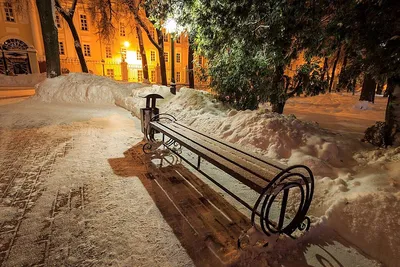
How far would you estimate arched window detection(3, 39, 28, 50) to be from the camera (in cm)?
2335

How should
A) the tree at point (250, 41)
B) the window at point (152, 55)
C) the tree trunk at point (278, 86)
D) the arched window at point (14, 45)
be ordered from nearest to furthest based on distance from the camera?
the tree at point (250, 41)
the tree trunk at point (278, 86)
the arched window at point (14, 45)
the window at point (152, 55)

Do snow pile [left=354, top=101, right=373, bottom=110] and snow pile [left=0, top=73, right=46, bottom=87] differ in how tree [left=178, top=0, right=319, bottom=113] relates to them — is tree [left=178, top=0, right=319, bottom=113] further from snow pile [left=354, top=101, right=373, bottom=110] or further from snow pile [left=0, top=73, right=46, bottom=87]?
snow pile [left=0, top=73, right=46, bottom=87]

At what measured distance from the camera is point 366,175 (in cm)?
339

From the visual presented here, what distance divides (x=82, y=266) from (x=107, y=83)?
11.6m

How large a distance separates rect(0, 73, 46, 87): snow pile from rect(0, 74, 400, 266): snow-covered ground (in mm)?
16954

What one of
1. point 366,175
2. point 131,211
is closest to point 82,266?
point 131,211

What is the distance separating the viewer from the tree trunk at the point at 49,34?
11211mm

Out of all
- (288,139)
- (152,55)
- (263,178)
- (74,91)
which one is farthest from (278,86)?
(152,55)

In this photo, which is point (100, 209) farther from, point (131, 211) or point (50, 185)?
point (50, 185)

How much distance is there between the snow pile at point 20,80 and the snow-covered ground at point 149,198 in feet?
55.6

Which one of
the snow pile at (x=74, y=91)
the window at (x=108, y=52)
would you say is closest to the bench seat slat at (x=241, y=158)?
the snow pile at (x=74, y=91)

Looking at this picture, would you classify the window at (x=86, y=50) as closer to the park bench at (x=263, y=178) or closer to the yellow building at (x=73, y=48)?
the yellow building at (x=73, y=48)

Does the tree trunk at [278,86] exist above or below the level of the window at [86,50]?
below

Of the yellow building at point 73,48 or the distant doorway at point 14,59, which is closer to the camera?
the distant doorway at point 14,59
